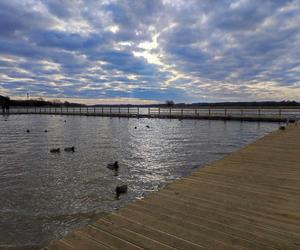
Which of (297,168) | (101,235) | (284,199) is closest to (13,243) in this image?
(101,235)

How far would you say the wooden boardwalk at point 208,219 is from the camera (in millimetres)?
3479

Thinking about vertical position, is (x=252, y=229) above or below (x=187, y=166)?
above

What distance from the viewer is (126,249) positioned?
3.33 m

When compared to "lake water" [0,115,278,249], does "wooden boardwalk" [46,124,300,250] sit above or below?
above

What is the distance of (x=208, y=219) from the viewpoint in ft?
13.7

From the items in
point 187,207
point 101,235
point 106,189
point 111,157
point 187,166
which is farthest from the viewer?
point 111,157

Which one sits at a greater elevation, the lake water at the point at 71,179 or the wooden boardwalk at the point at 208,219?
the wooden boardwalk at the point at 208,219

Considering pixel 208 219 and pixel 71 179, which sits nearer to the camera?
pixel 208 219

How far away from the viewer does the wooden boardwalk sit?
3.48 m

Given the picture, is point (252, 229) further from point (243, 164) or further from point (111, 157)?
point (111, 157)

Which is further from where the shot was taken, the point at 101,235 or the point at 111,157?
the point at 111,157

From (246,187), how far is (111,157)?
32.1 ft

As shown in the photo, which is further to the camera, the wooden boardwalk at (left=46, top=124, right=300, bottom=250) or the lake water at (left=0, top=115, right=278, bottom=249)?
the lake water at (left=0, top=115, right=278, bottom=249)

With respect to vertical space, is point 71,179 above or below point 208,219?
below
